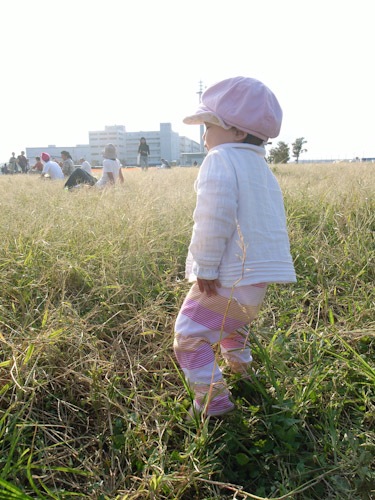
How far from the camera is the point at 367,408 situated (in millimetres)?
1418

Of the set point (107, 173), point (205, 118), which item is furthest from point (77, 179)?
point (205, 118)

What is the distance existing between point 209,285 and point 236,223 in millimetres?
229

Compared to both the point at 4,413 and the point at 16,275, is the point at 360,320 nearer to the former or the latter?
the point at 4,413

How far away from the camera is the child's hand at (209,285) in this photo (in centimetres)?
132

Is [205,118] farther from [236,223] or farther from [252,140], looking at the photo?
[236,223]

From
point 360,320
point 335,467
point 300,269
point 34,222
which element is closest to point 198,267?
point 335,467

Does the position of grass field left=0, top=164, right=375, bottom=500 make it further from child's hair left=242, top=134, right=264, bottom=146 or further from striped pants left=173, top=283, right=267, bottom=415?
child's hair left=242, top=134, right=264, bottom=146

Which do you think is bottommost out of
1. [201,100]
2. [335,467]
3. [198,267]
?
[335,467]

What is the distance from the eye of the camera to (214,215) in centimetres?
127

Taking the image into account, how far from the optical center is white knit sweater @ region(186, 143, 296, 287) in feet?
4.20

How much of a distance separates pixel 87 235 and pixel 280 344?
5.06 ft

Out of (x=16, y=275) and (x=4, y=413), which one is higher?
(x=16, y=275)

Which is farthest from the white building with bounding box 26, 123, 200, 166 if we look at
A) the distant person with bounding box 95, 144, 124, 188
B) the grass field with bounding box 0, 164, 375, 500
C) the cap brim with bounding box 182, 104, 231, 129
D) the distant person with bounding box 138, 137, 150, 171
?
the cap brim with bounding box 182, 104, 231, 129

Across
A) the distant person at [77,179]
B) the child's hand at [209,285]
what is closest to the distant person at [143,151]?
the distant person at [77,179]
